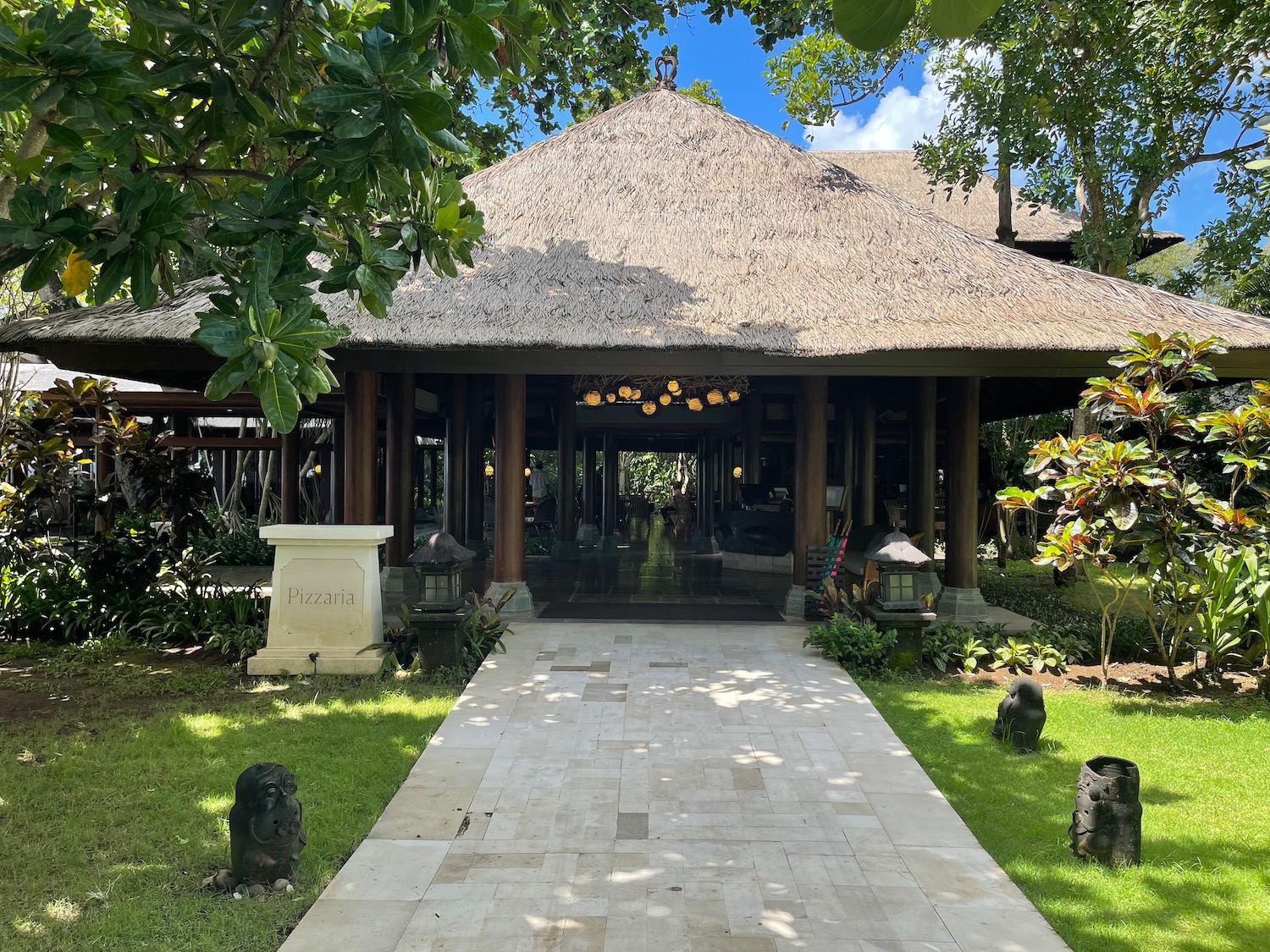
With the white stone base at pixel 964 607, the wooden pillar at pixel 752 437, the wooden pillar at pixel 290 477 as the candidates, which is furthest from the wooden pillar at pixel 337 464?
the white stone base at pixel 964 607

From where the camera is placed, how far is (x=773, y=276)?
7.90 metres

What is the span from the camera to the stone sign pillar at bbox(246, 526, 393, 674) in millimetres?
6496

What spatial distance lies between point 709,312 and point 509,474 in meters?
2.53

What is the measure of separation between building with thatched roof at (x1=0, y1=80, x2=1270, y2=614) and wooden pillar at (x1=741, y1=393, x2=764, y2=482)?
10.7ft

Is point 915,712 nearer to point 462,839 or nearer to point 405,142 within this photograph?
Result: point 462,839

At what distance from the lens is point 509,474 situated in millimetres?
8086

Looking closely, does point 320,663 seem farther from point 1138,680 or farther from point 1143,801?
point 1138,680

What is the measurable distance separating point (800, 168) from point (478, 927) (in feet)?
28.2

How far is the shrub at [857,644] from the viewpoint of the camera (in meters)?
6.48

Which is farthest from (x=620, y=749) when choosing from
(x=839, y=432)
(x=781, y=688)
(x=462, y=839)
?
(x=839, y=432)

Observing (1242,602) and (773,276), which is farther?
(773,276)

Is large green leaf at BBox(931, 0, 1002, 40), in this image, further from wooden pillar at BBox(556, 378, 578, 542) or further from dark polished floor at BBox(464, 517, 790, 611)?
wooden pillar at BBox(556, 378, 578, 542)

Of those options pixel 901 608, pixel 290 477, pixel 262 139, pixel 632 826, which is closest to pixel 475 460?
pixel 290 477

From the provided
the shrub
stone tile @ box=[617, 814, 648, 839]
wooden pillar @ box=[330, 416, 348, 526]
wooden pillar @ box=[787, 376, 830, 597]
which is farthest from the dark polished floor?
stone tile @ box=[617, 814, 648, 839]
